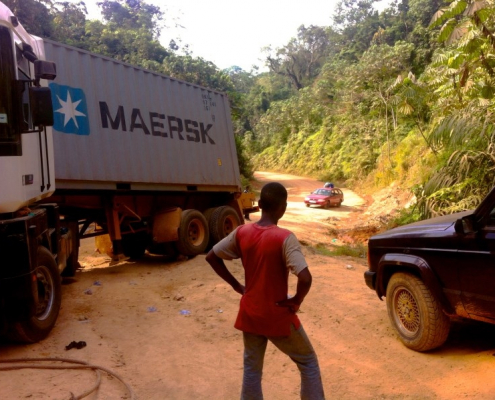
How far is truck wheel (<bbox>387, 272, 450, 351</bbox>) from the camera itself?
4.66 meters

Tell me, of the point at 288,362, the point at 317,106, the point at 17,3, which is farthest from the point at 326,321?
the point at 317,106

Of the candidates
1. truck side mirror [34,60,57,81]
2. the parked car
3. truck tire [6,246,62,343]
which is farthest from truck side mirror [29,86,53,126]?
the parked car

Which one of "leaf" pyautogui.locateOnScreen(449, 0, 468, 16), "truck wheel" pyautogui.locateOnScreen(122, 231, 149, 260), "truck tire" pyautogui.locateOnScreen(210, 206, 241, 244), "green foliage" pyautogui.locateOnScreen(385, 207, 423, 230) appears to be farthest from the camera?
"green foliage" pyautogui.locateOnScreen(385, 207, 423, 230)

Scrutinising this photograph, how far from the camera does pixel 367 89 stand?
3938cm

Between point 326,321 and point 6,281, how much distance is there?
3556mm

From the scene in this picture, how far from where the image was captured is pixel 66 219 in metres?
8.27

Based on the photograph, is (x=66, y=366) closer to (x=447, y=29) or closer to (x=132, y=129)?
(x=132, y=129)

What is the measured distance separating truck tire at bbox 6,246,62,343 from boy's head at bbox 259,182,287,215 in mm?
2826

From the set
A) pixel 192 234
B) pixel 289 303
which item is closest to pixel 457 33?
pixel 192 234

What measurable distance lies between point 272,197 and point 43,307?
3.46 meters

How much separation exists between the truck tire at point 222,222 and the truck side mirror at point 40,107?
6533 mm

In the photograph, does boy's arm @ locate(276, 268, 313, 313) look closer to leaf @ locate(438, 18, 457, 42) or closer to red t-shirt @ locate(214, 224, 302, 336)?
red t-shirt @ locate(214, 224, 302, 336)

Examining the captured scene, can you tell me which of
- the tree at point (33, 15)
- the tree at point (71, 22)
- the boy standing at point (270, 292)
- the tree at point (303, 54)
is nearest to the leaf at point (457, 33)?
the boy standing at point (270, 292)

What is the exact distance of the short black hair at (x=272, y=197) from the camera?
121 inches
